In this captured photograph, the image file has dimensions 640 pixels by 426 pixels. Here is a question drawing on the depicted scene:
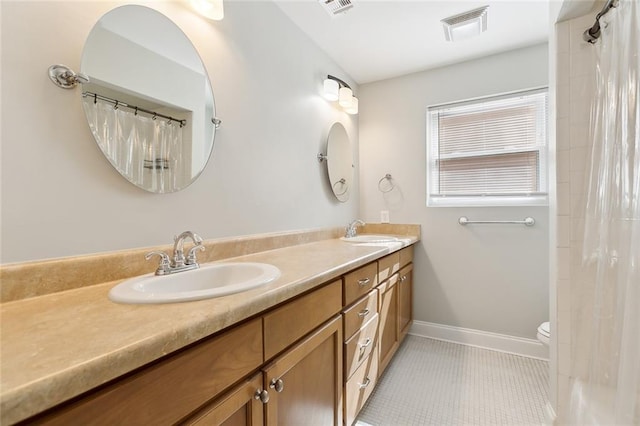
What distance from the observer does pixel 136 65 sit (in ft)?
3.30

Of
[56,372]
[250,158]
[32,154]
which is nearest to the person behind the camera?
[56,372]

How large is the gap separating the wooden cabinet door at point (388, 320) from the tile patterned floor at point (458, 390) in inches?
7.1

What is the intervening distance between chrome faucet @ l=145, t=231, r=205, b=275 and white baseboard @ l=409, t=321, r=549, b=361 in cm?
214

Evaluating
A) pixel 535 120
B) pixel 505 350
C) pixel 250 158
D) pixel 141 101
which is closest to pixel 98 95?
pixel 141 101

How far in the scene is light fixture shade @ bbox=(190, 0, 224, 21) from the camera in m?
1.18

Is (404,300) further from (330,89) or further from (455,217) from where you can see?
(330,89)

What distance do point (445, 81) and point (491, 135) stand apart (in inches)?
24.0

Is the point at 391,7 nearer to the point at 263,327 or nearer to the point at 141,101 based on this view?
the point at 141,101

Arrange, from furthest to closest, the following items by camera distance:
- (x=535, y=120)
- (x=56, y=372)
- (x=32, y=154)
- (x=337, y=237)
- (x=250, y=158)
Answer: (x=337, y=237)
(x=535, y=120)
(x=250, y=158)
(x=32, y=154)
(x=56, y=372)

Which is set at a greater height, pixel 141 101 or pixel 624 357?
pixel 141 101

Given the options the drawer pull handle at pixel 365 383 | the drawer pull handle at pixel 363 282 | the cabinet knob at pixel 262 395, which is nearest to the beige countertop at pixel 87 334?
the cabinet knob at pixel 262 395

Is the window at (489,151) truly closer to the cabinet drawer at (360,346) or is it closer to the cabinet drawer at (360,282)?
the cabinet drawer at (360,282)

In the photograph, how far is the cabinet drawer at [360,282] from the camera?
1248 mm

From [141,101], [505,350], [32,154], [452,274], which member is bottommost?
[505,350]
